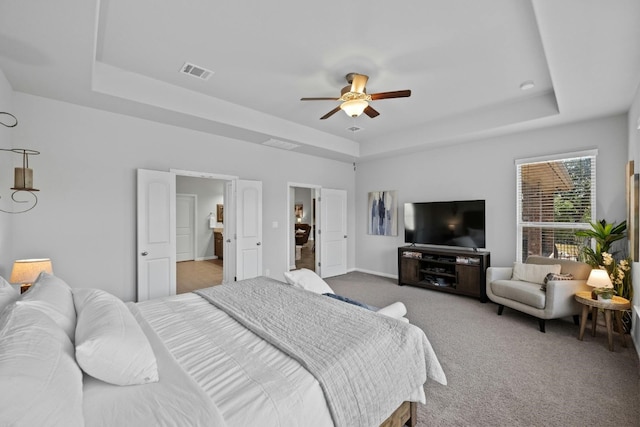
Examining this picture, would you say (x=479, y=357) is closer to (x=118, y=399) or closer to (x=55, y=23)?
(x=118, y=399)

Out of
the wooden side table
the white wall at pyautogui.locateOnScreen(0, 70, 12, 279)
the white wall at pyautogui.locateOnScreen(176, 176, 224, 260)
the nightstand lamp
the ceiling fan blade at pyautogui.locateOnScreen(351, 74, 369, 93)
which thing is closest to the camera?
the nightstand lamp

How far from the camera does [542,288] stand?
3.49 m

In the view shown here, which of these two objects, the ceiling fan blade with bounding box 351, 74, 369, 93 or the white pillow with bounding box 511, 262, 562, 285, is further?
the white pillow with bounding box 511, 262, 562, 285

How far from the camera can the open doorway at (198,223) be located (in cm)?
813

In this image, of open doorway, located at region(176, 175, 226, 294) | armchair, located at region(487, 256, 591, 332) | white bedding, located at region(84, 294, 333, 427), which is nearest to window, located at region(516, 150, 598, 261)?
armchair, located at region(487, 256, 591, 332)

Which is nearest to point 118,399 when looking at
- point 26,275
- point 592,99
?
point 26,275

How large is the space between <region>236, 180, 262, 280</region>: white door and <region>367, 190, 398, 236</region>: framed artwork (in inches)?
103

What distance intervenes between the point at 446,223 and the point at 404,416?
3.89 m

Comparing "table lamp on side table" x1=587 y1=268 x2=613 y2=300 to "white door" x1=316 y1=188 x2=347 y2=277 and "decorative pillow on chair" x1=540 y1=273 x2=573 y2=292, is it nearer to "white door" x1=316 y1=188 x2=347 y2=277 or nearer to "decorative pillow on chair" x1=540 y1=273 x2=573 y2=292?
"decorative pillow on chair" x1=540 y1=273 x2=573 y2=292

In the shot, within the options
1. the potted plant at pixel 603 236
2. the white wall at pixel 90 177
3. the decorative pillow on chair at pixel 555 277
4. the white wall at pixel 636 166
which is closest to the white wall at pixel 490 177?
the potted plant at pixel 603 236

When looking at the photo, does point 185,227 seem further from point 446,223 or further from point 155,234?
point 446,223

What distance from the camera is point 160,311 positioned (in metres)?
2.16

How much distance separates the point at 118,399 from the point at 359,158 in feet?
18.5

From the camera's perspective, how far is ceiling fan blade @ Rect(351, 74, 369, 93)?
116 inches
